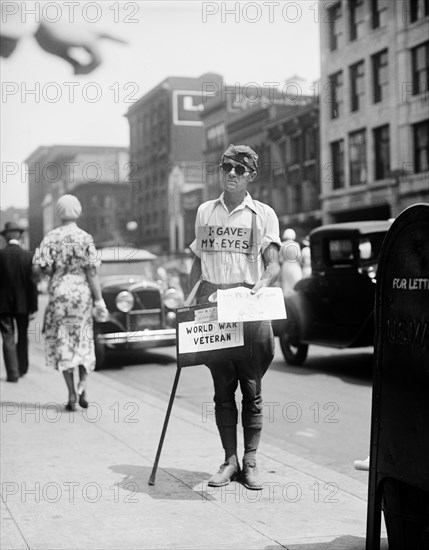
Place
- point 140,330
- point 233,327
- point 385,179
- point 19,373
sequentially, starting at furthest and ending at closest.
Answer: point 385,179 < point 140,330 < point 19,373 < point 233,327

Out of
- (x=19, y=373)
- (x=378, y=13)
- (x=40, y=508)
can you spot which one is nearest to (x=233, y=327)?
(x=40, y=508)

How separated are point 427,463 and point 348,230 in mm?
8228

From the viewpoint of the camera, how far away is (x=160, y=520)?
4379 mm

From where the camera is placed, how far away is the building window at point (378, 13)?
1294 inches

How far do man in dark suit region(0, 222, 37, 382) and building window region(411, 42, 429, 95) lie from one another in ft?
76.3

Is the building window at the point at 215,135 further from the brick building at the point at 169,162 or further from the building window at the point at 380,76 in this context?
the building window at the point at 380,76

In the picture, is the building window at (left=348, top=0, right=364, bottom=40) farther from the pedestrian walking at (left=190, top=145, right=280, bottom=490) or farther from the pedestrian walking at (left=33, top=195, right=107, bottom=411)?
the pedestrian walking at (left=190, top=145, right=280, bottom=490)

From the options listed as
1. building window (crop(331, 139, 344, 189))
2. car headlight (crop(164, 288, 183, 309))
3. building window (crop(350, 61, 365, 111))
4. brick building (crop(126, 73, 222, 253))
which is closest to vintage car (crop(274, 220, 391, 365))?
car headlight (crop(164, 288, 183, 309))

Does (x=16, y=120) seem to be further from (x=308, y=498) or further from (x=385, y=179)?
(x=385, y=179)

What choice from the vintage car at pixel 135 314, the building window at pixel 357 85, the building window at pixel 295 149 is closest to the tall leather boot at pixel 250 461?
the vintage car at pixel 135 314

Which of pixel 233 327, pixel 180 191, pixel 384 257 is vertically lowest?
pixel 233 327

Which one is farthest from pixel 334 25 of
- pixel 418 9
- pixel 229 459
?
pixel 229 459

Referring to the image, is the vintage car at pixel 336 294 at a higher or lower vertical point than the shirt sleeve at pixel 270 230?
lower

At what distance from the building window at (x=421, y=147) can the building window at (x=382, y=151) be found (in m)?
1.78
